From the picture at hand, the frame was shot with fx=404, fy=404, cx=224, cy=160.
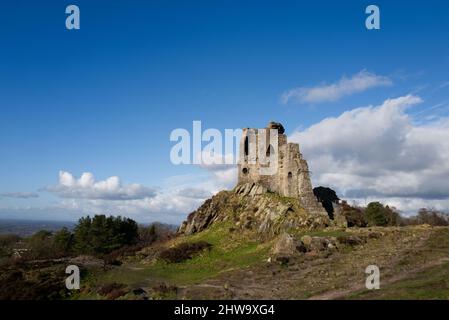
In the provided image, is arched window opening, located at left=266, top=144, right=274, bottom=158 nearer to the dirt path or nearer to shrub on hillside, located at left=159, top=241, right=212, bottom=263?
shrub on hillside, located at left=159, top=241, right=212, bottom=263

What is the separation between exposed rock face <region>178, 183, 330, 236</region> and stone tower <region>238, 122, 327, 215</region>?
1.23 meters

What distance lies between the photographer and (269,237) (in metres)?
43.8

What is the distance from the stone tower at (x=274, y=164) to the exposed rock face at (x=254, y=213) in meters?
1.23

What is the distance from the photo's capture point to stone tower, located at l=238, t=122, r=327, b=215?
48638 mm

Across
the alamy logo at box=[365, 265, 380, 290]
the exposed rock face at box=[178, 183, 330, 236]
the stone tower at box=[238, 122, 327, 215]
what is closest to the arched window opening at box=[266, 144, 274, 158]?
the stone tower at box=[238, 122, 327, 215]

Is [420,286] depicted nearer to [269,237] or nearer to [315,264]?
[315,264]

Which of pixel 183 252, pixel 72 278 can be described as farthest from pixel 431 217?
pixel 72 278

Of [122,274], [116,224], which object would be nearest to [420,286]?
[122,274]

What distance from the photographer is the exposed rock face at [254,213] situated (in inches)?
1777

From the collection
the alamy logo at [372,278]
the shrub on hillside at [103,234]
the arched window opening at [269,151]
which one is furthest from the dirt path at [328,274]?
the shrub on hillside at [103,234]

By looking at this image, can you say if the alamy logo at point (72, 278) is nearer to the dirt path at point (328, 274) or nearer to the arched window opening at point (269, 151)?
the dirt path at point (328, 274)

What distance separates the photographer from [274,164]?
174 feet
